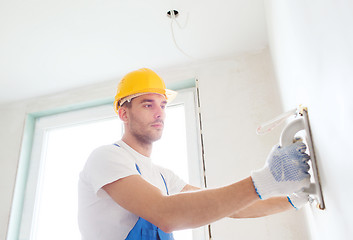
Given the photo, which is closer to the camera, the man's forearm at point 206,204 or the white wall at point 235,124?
the man's forearm at point 206,204

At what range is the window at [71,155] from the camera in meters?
2.16

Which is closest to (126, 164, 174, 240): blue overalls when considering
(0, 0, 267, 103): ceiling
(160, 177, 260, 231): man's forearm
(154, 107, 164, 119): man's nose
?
(160, 177, 260, 231): man's forearm

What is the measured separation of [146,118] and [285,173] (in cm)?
76

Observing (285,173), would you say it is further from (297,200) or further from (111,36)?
(111,36)

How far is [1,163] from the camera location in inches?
101

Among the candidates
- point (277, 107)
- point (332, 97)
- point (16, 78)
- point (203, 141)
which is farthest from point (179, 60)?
point (332, 97)

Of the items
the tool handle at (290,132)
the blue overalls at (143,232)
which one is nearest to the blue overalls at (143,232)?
the blue overalls at (143,232)

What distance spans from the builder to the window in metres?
0.72

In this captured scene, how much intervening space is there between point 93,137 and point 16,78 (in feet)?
2.74

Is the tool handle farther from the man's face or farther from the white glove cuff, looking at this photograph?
the man's face

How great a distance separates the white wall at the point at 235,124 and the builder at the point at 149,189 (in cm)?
58

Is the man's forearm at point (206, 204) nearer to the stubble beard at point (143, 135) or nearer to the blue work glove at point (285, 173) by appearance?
the blue work glove at point (285, 173)

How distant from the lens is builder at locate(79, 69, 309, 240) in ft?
2.39

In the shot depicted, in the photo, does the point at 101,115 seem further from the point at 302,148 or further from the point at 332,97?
the point at 332,97
